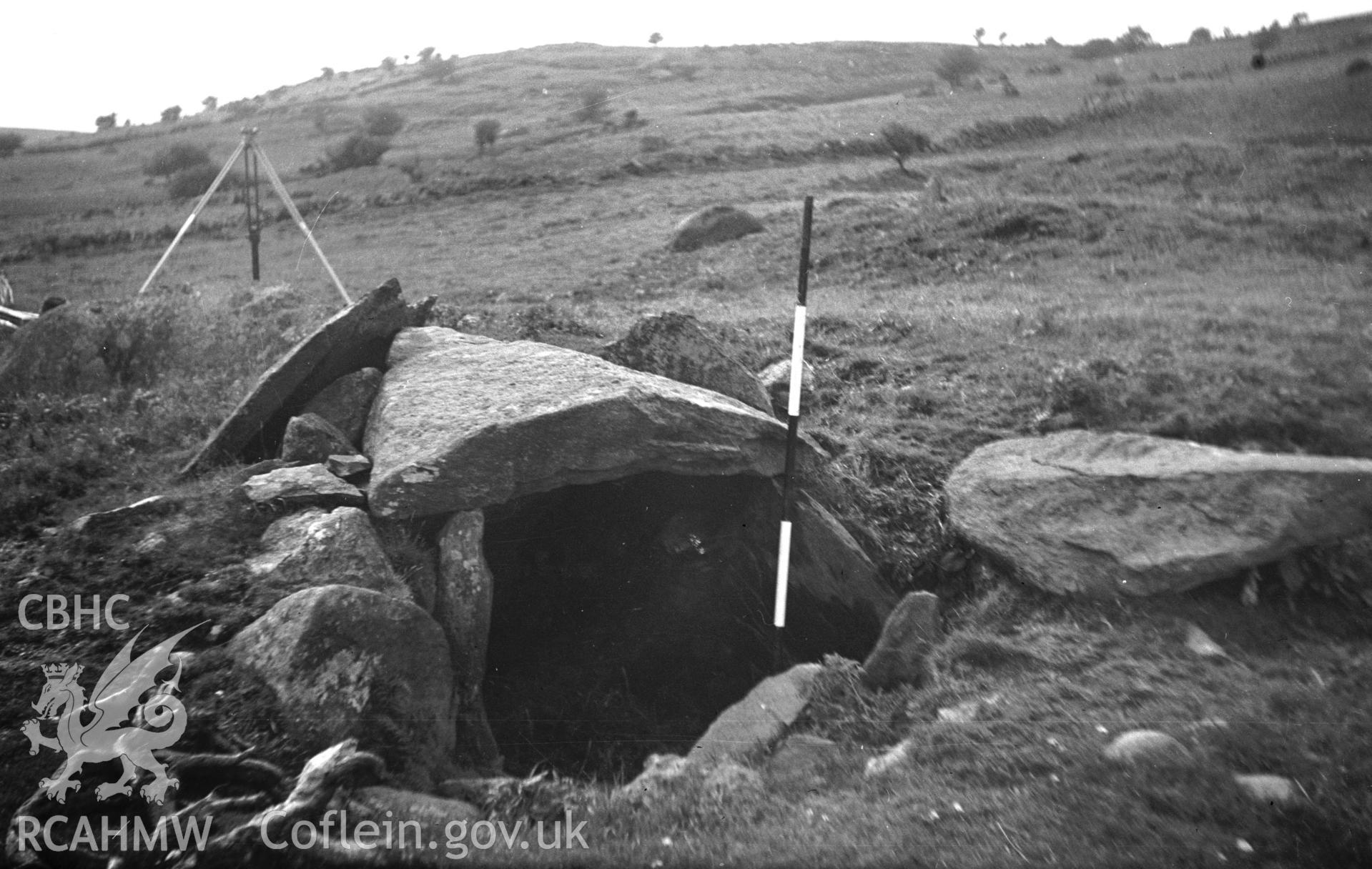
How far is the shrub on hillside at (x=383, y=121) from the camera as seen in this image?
1728cm

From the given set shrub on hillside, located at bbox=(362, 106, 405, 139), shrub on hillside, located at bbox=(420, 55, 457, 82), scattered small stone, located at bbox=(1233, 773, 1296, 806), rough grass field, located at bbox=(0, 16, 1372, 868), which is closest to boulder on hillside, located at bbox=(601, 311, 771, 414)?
rough grass field, located at bbox=(0, 16, 1372, 868)

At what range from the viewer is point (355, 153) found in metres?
16.8

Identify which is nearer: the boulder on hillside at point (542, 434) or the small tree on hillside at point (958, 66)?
the boulder on hillside at point (542, 434)

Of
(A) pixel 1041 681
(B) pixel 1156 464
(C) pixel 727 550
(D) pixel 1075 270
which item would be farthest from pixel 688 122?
(A) pixel 1041 681

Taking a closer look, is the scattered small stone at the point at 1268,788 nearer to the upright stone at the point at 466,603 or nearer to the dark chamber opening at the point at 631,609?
the dark chamber opening at the point at 631,609

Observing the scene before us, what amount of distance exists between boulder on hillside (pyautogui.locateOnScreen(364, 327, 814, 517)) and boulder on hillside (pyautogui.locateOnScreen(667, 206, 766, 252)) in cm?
839

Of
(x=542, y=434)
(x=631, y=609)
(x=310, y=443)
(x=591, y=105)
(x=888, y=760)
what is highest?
(x=591, y=105)

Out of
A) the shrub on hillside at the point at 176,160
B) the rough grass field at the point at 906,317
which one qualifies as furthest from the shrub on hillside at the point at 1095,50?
the shrub on hillside at the point at 176,160

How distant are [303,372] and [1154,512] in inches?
257

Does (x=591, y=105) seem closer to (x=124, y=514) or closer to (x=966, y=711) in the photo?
(x=124, y=514)

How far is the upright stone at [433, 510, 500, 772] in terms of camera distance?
5945 millimetres

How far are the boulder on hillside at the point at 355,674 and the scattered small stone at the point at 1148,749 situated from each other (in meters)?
3.47

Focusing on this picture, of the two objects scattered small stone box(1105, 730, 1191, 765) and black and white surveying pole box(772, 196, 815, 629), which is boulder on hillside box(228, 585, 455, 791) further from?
scattered small stone box(1105, 730, 1191, 765)

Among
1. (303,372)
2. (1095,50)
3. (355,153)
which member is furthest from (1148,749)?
(355,153)
